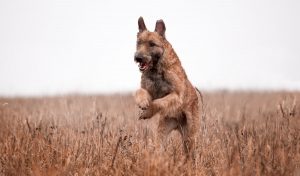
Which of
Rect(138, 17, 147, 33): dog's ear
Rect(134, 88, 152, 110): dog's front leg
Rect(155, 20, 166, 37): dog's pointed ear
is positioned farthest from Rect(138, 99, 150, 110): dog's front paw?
Rect(138, 17, 147, 33): dog's ear

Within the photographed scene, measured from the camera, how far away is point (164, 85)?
24.1 feet

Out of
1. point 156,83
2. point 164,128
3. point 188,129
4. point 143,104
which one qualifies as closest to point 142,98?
point 143,104

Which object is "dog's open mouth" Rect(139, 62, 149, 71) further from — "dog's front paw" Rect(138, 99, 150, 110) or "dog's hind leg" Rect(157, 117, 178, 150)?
"dog's hind leg" Rect(157, 117, 178, 150)

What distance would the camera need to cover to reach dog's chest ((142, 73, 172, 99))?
7.31 m

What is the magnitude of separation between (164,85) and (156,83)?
0.12 meters

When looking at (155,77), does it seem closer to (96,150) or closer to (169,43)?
(169,43)

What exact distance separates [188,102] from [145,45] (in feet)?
3.53

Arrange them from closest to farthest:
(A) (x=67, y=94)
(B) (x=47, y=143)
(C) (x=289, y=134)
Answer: (B) (x=47, y=143)
(C) (x=289, y=134)
(A) (x=67, y=94)

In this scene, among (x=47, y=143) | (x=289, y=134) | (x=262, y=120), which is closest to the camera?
(x=47, y=143)

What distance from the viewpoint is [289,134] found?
7.10 metres

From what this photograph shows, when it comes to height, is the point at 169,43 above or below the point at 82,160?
above

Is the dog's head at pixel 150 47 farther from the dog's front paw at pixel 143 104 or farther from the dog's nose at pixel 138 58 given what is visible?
the dog's front paw at pixel 143 104

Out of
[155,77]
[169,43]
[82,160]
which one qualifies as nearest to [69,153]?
[82,160]

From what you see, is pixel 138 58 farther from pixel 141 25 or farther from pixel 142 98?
pixel 141 25
